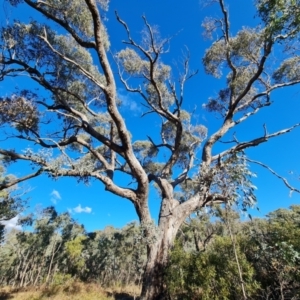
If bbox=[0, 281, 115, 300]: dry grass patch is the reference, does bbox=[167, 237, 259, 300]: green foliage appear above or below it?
above

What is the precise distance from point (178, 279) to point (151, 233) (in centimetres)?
125

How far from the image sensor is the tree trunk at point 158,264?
533 cm

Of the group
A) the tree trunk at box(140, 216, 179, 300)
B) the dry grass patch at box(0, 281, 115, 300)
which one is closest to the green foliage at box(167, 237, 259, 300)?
the tree trunk at box(140, 216, 179, 300)

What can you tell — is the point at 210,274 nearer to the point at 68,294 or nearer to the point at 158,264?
the point at 158,264

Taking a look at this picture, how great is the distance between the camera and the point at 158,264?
5.63 metres

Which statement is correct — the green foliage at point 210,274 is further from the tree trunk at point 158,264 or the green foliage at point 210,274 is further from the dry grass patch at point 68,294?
the dry grass patch at point 68,294

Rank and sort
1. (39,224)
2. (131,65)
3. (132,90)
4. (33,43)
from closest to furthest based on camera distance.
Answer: (33,43) → (132,90) → (131,65) → (39,224)

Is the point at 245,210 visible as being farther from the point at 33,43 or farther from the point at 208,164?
the point at 33,43

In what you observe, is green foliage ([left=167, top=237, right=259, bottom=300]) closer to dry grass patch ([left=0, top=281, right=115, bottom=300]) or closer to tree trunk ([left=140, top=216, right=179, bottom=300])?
tree trunk ([left=140, top=216, right=179, bottom=300])

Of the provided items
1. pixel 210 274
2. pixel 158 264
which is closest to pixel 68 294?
pixel 158 264

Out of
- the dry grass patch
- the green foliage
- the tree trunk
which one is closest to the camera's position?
the green foliage

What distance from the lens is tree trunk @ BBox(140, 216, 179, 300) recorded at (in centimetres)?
533

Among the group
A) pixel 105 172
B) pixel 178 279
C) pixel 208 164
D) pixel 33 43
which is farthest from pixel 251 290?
pixel 33 43

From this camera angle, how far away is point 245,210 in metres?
4.72
